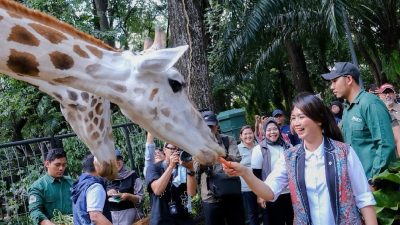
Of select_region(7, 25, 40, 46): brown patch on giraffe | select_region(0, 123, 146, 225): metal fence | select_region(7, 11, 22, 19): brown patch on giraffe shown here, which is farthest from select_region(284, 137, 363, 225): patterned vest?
select_region(0, 123, 146, 225): metal fence

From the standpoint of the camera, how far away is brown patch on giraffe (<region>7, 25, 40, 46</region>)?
2.90 metres

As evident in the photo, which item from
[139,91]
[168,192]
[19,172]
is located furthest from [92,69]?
[19,172]

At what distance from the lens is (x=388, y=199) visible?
3953mm

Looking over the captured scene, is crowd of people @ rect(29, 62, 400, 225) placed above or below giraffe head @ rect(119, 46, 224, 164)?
below

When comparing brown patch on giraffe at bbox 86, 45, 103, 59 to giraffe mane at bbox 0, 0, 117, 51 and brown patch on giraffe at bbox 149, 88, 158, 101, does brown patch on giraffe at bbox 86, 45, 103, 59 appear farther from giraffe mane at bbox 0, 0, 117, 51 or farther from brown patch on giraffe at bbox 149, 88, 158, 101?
brown patch on giraffe at bbox 149, 88, 158, 101

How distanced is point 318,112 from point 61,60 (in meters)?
1.62

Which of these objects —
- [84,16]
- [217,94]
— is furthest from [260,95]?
[84,16]

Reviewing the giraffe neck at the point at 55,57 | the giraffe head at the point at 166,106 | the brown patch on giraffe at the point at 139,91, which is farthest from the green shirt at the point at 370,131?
the giraffe neck at the point at 55,57

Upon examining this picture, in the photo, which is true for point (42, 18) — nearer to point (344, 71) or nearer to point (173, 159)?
point (173, 159)

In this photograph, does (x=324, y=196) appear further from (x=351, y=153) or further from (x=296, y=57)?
(x=296, y=57)

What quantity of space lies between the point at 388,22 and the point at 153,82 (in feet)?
48.3

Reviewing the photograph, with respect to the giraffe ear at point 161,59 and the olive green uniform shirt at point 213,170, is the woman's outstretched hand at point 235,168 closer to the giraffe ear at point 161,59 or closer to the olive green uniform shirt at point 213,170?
the giraffe ear at point 161,59

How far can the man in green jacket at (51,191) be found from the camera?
184 inches

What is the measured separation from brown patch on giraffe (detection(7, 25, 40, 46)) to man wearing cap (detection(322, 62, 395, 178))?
2337 millimetres
